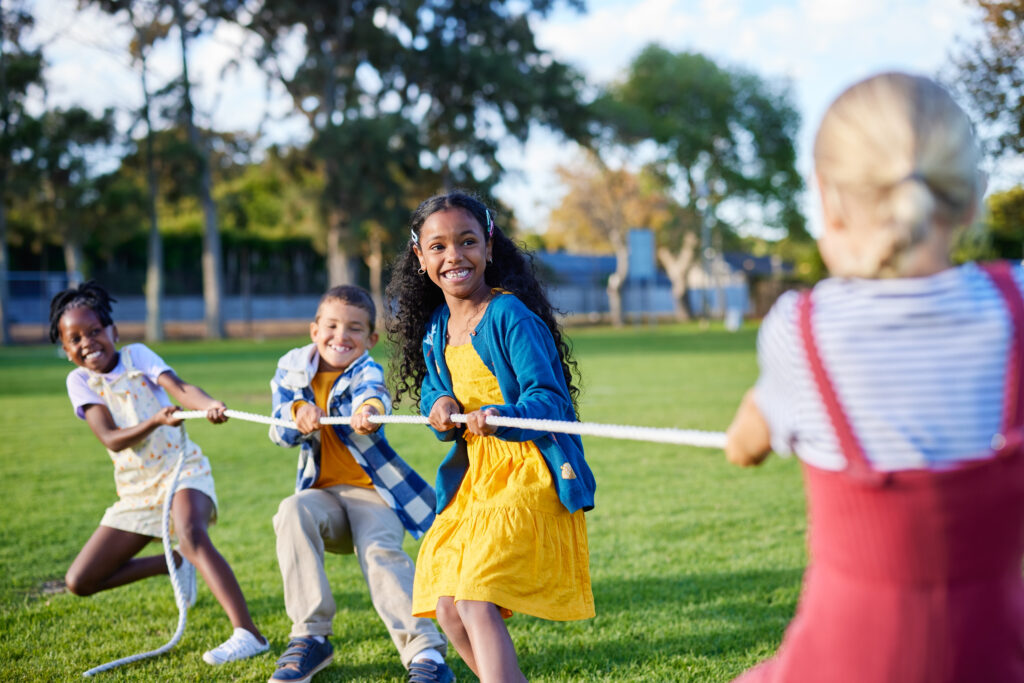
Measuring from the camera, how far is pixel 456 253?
303 cm

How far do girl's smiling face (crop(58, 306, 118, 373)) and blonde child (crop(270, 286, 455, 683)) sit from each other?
3.04 ft

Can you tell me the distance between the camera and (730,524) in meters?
5.88

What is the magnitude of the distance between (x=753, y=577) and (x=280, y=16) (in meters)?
30.1

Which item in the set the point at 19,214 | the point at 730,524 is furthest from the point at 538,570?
the point at 19,214

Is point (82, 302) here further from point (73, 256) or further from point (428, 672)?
point (73, 256)

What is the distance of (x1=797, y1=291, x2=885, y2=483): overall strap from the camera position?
4.79 ft

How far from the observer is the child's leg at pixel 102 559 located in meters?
4.07

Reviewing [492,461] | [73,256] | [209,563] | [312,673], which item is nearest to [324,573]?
[312,673]

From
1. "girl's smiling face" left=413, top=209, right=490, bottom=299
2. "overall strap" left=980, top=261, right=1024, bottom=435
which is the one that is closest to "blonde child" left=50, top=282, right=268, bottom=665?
"girl's smiling face" left=413, top=209, right=490, bottom=299

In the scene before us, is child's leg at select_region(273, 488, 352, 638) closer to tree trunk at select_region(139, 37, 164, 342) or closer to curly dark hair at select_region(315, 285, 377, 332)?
curly dark hair at select_region(315, 285, 377, 332)

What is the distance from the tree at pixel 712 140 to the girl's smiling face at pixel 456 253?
47393 mm

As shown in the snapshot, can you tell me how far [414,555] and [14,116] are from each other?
3086 cm

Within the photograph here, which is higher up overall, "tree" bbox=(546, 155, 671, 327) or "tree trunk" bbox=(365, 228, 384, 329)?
"tree" bbox=(546, 155, 671, 327)

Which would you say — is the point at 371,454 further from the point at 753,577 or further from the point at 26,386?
the point at 26,386
